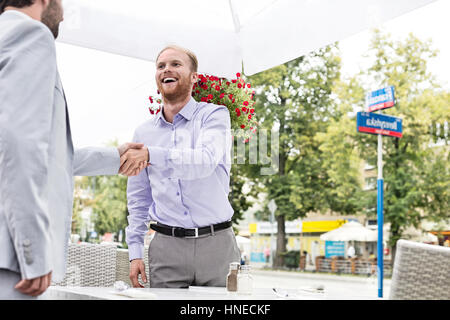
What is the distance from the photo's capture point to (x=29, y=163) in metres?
1.16

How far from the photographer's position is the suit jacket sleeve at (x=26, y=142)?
3.78 ft

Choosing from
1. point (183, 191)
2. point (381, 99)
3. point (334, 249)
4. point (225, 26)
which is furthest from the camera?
point (334, 249)

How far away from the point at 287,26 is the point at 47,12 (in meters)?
1.79

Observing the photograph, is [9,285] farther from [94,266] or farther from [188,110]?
[94,266]

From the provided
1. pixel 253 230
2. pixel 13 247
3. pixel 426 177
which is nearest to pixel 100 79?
pixel 13 247

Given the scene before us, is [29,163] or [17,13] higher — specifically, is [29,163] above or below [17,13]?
below

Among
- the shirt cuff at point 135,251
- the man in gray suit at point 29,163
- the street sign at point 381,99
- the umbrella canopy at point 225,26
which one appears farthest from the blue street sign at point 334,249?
the man in gray suit at point 29,163

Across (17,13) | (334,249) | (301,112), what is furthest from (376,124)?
(334,249)

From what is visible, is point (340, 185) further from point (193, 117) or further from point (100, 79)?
point (193, 117)

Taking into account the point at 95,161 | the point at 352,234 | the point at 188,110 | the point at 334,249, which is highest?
the point at 188,110

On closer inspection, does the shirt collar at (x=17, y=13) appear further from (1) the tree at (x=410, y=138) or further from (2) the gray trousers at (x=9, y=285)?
(1) the tree at (x=410, y=138)

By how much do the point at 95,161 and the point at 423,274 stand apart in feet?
3.83

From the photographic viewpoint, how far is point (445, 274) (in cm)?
156

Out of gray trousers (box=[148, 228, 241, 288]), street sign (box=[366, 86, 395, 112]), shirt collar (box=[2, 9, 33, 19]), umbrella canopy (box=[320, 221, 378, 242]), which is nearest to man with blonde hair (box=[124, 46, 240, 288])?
gray trousers (box=[148, 228, 241, 288])
